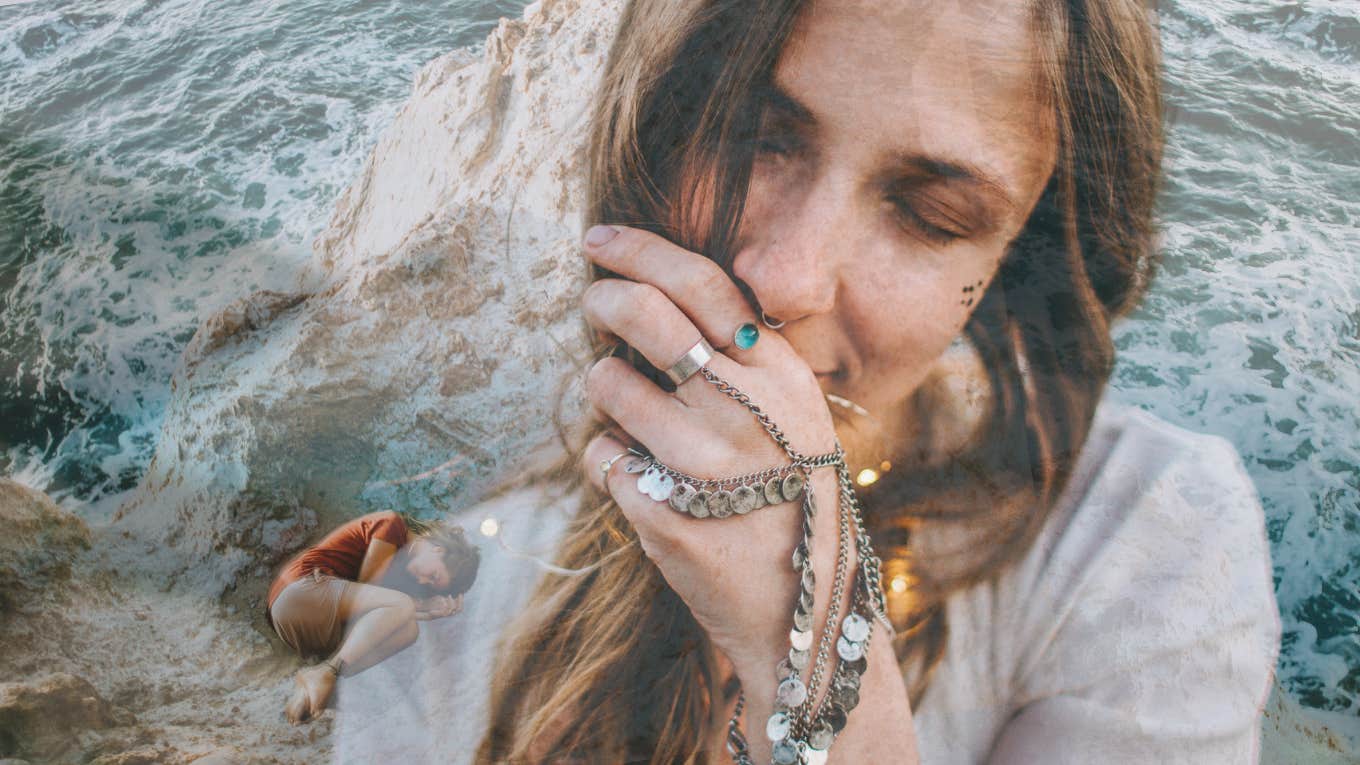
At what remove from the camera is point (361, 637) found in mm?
1092

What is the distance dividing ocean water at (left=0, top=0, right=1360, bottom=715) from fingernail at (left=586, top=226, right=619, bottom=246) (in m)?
0.63

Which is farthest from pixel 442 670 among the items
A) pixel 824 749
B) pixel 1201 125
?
pixel 1201 125

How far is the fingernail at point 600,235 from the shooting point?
1100 mm

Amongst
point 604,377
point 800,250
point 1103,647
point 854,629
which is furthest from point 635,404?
point 1103,647

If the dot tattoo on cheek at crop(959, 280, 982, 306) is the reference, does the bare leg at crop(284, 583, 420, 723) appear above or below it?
below

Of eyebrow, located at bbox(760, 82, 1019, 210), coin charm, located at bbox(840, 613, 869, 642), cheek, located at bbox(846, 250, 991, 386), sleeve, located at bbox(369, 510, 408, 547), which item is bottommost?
coin charm, located at bbox(840, 613, 869, 642)

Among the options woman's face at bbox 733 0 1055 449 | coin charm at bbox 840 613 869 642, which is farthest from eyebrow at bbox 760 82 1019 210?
coin charm at bbox 840 613 869 642

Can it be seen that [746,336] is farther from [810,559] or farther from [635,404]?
[810,559]

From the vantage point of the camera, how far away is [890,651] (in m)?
1.00

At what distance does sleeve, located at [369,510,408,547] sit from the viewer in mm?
1151

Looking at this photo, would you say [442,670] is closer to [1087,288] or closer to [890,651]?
[890,651]

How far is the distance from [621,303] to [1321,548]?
106 cm

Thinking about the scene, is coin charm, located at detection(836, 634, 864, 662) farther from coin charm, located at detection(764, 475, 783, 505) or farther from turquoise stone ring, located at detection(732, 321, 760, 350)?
turquoise stone ring, located at detection(732, 321, 760, 350)

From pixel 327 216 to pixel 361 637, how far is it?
82cm
